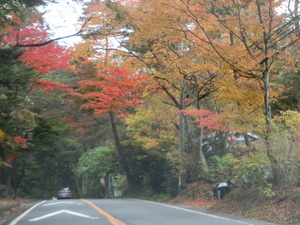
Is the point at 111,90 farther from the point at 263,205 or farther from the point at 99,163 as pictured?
the point at 263,205

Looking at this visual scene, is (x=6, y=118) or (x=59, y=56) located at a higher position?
(x=59, y=56)

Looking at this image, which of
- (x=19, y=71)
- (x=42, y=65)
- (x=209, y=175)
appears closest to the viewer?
(x=19, y=71)

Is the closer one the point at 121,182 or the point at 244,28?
the point at 244,28

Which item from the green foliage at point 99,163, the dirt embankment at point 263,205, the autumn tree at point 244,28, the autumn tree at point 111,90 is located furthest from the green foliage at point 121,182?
the autumn tree at point 244,28

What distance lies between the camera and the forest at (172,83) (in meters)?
13.6

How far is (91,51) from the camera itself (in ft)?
64.7

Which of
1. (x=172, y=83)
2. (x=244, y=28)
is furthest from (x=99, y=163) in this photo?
(x=244, y=28)

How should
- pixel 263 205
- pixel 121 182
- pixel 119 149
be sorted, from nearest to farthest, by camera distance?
1. pixel 263 205
2. pixel 119 149
3. pixel 121 182

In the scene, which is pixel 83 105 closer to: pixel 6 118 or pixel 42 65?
pixel 42 65

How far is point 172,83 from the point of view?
2047cm

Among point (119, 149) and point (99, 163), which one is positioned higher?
point (119, 149)

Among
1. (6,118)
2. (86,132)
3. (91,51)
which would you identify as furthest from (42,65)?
(86,132)

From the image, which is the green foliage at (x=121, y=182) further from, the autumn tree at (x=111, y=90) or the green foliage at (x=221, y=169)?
the green foliage at (x=221, y=169)

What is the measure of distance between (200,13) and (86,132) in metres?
21.0
